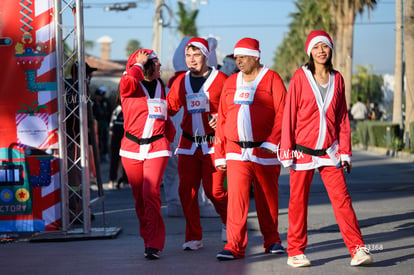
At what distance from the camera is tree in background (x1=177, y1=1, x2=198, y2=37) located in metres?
70.8

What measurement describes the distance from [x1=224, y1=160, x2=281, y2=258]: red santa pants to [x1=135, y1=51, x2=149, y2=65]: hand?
4.39 feet

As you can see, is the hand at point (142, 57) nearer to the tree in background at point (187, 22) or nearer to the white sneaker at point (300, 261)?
the white sneaker at point (300, 261)

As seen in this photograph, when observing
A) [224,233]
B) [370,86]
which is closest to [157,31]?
[224,233]

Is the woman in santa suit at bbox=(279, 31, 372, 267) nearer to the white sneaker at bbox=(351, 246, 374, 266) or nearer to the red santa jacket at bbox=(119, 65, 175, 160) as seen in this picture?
the white sneaker at bbox=(351, 246, 374, 266)

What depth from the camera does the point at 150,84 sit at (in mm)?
8414

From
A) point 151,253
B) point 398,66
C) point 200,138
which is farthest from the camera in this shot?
point 398,66

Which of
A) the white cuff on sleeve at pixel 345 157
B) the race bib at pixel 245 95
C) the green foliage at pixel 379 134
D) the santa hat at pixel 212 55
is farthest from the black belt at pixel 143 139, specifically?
the green foliage at pixel 379 134

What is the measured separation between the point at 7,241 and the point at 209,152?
9.48ft

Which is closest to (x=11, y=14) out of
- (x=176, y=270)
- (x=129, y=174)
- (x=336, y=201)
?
(x=129, y=174)

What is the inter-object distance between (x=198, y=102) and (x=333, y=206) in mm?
1857

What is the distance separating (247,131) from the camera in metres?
7.77

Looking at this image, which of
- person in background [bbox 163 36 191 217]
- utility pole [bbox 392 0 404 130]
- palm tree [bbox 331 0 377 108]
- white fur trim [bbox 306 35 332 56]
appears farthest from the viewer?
palm tree [bbox 331 0 377 108]

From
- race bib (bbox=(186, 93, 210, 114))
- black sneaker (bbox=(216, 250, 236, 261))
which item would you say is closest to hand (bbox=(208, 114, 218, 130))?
race bib (bbox=(186, 93, 210, 114))

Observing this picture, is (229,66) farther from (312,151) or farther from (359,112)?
(359,112)
